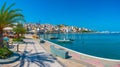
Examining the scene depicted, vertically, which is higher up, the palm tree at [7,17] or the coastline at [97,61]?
the palm tree at [7,17]

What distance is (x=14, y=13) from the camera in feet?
65.4

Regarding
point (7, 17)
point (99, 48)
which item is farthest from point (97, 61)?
point (99, 48)

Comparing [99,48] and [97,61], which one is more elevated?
[97,61]

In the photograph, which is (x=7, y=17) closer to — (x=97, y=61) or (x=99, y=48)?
(x=97, y=61)

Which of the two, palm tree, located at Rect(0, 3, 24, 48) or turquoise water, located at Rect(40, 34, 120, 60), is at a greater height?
palm tree, located at Rect(0, 3, 24, 48)

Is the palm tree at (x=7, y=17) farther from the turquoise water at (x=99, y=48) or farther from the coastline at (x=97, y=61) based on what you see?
the turquoise water at (x=99, y=48)

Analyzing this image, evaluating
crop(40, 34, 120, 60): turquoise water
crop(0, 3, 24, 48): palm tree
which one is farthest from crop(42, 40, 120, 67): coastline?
crop(40, 34, 120, 60): turquoise water

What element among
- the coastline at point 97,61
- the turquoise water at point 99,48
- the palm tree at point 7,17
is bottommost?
the turquoise water at point 99,48

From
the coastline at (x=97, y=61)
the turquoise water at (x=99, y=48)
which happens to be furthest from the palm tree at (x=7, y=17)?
the turquoise water at (x=99, y=48)

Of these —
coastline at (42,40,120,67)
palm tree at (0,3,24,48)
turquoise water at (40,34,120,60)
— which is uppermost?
palm tree at (0,3,24,48)

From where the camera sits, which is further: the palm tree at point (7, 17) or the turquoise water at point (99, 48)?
the turquoise water at point (99, 48)

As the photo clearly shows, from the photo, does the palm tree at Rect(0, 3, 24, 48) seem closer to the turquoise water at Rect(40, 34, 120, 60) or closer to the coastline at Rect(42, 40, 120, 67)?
the coastline at Rect(42, 40, 120, 67)

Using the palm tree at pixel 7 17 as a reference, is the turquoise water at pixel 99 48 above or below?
below

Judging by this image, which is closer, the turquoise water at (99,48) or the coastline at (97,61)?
the coastline at (97,61)
